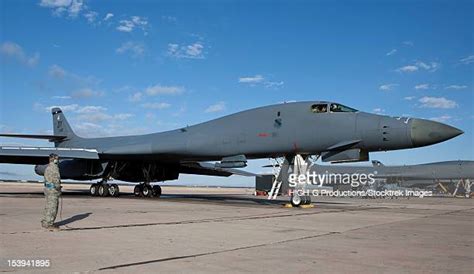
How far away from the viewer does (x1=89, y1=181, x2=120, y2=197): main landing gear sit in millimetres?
21219

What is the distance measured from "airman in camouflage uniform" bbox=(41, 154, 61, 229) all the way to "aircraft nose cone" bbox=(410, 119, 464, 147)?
9.71 meters

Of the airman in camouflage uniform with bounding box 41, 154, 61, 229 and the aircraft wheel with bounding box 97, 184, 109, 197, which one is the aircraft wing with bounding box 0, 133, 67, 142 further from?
the airman in camouflage uniform with bounding box 41, 154, 61, 229

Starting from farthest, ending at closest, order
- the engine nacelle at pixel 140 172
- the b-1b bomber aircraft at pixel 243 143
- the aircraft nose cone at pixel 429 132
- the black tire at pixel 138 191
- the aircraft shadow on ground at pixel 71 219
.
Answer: the black tire at pixel 138 191 < the engine nacelle at pixel 140 172 < the b-1b bomber aircraft at pixel 243 143 < the aircraft nose cone at pixel 429 132 < the aircraft shadow on ground at pixel 71 219

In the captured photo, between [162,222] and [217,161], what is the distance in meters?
9.41

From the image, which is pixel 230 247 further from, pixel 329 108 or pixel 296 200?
pixel 329 108

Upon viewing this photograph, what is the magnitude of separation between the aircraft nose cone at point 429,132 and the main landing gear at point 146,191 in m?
13.6

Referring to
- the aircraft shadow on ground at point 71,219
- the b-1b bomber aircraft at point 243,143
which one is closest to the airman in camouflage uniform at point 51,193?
the aircraft shadow on ground at point 71,219

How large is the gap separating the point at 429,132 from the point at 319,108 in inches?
145

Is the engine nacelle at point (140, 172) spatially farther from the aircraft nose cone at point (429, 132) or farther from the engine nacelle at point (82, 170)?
the aircraft nose cone at point (429, 132)

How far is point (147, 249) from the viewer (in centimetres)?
557

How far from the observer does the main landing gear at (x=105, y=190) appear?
2122cm

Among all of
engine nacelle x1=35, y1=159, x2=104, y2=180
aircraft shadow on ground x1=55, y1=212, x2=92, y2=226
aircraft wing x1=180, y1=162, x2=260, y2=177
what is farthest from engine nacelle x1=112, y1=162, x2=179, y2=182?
aircraft shadow on ground x1=55, y1=212, x2=92, y2=226

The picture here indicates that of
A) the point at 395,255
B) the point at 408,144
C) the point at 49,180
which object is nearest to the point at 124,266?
the point at 395,255

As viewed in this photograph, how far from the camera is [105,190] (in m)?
21.3
